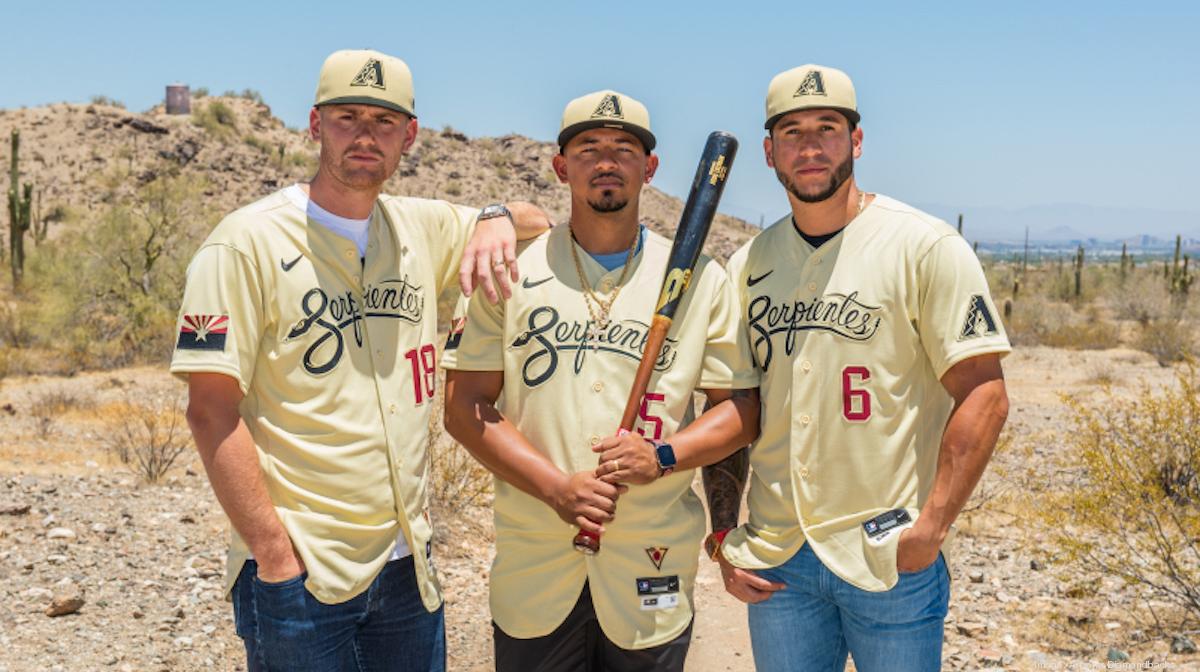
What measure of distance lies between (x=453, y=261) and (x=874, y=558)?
5.36 feet

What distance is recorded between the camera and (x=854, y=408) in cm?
291

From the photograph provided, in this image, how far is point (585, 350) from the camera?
3.01 m

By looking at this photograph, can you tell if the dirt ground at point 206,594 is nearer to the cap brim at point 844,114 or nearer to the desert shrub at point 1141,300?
Answer: the cap brim at point 844,114

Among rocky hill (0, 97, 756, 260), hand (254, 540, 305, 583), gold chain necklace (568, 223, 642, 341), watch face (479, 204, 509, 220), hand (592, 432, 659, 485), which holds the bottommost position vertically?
hand (254, 540, 305, 583)

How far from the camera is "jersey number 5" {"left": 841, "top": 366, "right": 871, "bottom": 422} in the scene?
2896 mm

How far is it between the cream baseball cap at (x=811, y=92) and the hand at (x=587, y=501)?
3.97 feet

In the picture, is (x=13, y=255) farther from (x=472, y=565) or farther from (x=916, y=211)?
(x=916, y=211)

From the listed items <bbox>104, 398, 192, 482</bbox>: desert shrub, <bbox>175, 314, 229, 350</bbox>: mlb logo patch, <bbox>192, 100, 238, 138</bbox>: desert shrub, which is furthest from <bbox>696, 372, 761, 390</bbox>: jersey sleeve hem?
<bbox>192, 100, 238, 138</bbox>: desert shrub

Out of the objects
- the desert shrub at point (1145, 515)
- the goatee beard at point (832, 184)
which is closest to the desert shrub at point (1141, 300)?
the desert shrub at point (1145, 515)

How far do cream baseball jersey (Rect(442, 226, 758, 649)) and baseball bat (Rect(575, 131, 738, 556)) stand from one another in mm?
73

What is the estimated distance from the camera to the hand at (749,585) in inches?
118

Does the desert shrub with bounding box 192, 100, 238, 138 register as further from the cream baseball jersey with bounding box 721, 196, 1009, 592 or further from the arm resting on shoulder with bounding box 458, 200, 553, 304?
the cream baseball jersey with bounding box 721, 196, 1009, 592

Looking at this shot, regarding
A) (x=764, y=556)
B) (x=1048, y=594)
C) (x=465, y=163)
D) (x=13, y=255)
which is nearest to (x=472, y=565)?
(x=1048, y=594)

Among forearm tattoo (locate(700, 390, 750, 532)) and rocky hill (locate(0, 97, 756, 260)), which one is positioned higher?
rocky hill (locate(0, 97, 756, 260))
